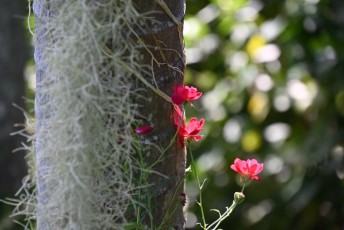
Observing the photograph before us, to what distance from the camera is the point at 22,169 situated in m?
4.37

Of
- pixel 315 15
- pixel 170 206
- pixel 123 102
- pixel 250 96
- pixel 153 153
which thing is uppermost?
pixel 123 102

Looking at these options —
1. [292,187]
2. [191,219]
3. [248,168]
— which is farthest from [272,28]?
[248,168]

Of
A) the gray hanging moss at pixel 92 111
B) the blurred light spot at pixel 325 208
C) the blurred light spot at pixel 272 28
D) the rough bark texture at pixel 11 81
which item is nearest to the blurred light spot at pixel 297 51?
the blurred light spot at pixel 272 28

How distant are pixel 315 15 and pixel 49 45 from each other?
2.83 metres

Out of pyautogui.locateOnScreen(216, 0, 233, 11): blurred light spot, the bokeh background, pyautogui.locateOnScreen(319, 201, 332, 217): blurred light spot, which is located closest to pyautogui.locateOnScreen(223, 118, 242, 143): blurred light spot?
the bokeh background

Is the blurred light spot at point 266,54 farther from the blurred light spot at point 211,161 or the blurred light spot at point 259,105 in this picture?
the blurred light spot at point 211,161

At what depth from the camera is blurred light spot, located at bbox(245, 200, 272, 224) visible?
4074 mm

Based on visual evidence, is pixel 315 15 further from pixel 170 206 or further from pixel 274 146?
pixel 170 206

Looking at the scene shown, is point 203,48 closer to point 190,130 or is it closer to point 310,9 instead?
point 310,9

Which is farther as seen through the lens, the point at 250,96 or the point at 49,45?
the point at 250,96

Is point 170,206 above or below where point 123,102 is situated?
below

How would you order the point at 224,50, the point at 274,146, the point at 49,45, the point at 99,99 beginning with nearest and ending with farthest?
the point at 99,99 → the point at 49,45 → the point at 274,146 → the point at 224,50

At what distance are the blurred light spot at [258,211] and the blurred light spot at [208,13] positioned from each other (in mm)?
1029

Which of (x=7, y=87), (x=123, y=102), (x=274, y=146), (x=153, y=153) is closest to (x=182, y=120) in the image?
(x=153, y=153)
